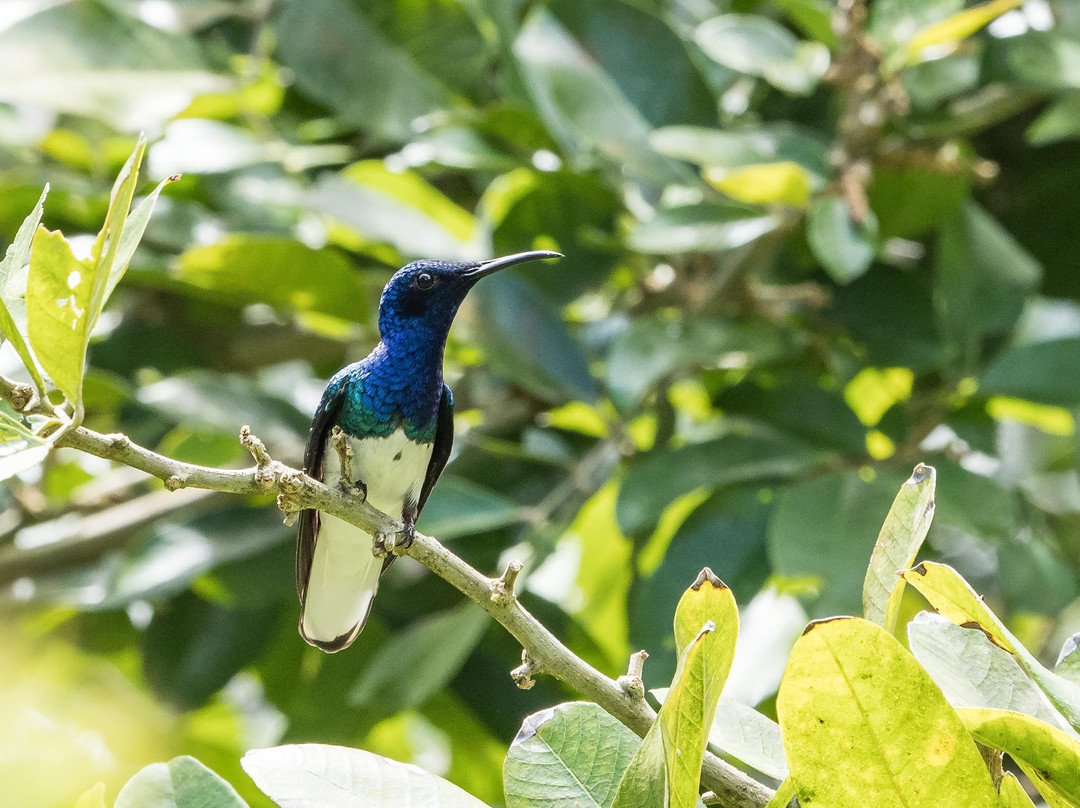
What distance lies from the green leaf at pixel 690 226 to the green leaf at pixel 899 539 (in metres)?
1.35

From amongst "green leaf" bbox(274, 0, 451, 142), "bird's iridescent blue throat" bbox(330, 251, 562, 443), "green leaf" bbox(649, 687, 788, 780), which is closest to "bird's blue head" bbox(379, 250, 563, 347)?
"bird's iridescent blue throat" bbox(330, 251, 562, 443)

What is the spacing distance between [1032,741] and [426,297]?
113 centimetres

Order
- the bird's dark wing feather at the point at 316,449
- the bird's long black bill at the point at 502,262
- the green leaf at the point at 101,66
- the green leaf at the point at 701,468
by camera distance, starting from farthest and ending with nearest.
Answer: the green leaf at the point at 101,66, the green leaf at the point at 701,468, the bird's dark wing feather at the point at 316,449, the bird's long black bill at the point at 502,262

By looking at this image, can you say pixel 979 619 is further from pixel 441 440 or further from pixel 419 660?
pixel 419 660

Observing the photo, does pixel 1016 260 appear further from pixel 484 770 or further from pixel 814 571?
pixel 484 770

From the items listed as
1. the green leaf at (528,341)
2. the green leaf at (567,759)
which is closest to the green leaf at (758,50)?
the green leaf at (528,341)

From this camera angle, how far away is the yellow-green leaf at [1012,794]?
0.93 meters

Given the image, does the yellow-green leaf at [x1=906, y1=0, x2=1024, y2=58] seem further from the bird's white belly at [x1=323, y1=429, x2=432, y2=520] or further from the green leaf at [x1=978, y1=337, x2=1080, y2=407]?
the bird's white belly at [x1=323, y1=429, x2=432, y2=520]

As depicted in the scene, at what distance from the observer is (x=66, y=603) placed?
269 cm

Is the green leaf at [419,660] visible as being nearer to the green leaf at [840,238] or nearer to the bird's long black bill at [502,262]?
the bird's long black bill at [502,262]

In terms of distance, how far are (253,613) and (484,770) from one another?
0.74 m

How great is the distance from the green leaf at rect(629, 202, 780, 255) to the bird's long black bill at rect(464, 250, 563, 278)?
2.07 feet

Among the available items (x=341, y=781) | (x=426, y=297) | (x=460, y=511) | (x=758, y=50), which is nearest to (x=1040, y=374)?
(x=758, y=50)

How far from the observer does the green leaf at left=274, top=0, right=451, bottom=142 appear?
2697 mm
